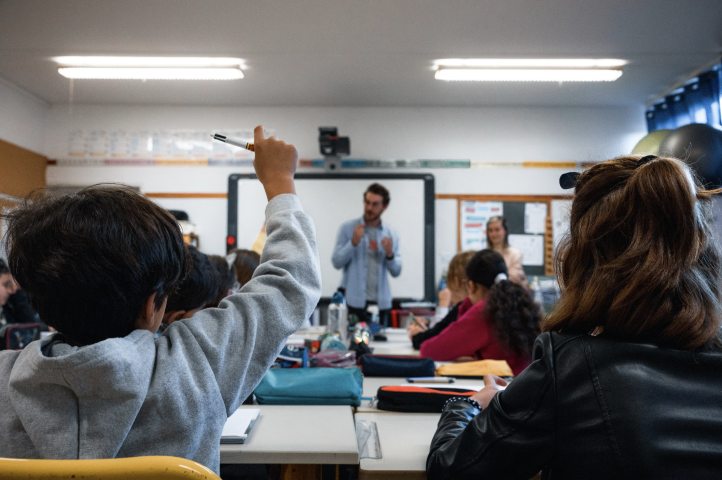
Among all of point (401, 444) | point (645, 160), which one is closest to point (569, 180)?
point (645, 160)

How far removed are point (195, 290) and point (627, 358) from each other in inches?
45.3

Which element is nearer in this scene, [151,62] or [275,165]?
[275,165]

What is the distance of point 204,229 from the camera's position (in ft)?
16.8

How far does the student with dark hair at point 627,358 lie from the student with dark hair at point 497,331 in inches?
46.1

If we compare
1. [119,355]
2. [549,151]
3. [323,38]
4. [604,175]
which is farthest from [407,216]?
[119,355]

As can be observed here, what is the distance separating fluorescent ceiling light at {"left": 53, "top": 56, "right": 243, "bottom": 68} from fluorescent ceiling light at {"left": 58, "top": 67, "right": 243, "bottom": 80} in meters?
0.05

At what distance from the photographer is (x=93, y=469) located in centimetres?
55

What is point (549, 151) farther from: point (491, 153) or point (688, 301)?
point (688, 301)

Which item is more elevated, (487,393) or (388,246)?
(388,246)

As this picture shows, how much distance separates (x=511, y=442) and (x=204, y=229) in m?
4.70

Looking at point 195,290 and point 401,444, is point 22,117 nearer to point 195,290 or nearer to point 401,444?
point 195,290

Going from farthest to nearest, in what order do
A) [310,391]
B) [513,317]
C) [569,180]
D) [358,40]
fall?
[358,40] < [513,317] < [310,391] < [569,180]

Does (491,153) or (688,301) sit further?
(491,153)

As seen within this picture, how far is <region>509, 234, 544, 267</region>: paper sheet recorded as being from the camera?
5.11 meters
